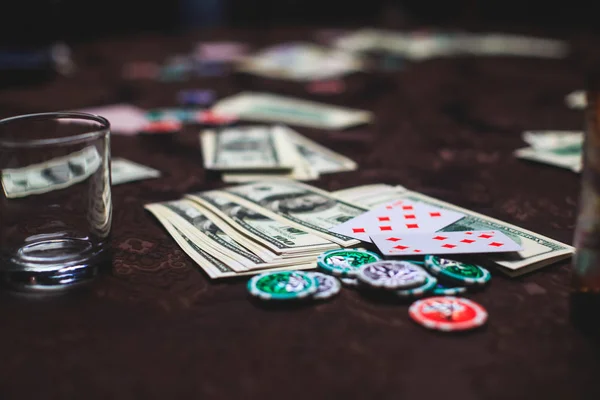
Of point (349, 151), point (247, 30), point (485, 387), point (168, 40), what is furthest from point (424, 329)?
point (247, 30)

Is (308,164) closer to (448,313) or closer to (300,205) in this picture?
(300,205)

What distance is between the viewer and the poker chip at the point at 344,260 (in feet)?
2.49

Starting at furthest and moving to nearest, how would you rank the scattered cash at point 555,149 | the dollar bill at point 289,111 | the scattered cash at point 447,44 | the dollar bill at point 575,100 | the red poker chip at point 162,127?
the scattered cash at point 447,44 < the dollar bill at point 575,100 < the dollar bill at point 289,111 < the red poker chip at point 162,127 < the scattered cash at point 555,149

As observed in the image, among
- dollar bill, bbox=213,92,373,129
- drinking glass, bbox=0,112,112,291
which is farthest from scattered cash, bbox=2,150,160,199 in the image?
dollar bill, bbox=213,92,373,129

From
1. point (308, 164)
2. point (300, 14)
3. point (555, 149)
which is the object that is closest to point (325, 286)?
point (308, 164)

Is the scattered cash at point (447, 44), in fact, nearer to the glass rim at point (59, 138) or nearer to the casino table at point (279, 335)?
the casino table at point (279, 335)

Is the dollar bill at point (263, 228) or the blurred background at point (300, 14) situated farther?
the blurred background at point (300, 14)

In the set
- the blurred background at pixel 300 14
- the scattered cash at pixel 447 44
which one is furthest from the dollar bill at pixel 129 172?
the blurred background at pixel 300 14

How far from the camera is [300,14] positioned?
4.22 metres

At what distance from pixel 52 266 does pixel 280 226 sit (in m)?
0.30

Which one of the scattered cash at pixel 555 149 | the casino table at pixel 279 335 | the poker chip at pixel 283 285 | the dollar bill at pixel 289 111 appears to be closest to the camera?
the casino table at pixel 279 335

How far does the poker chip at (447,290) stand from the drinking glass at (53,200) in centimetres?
40

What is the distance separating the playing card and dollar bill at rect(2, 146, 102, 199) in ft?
1.08

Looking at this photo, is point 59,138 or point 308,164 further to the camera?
point 308,164
